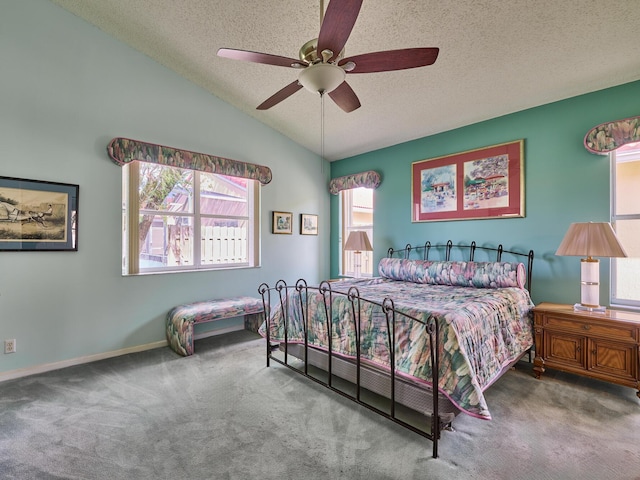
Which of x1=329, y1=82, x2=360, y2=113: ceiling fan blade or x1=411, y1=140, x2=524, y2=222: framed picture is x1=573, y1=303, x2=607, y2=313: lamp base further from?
x1=329, y1=82, x2=360, y2=113: ceiling fan blade

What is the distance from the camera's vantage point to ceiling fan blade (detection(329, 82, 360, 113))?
2233mm

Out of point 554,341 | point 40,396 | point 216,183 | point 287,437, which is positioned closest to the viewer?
point 287,437

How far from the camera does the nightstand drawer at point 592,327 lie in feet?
7.71

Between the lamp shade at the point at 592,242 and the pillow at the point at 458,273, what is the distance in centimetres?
48

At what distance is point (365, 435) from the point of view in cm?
196

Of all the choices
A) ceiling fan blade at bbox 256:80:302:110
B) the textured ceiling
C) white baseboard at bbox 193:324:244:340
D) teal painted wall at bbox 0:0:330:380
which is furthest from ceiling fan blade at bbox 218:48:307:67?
white baseboard at bbox 193:324:244:340

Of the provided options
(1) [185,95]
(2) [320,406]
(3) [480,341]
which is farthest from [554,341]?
(1) [185,95]

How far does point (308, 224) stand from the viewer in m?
5.20

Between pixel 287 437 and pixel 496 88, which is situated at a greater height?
pixel 496 88

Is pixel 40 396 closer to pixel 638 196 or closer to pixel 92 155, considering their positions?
pixel 92 155

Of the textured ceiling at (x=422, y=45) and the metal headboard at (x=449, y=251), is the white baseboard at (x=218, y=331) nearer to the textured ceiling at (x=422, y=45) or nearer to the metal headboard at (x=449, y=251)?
the metal headboard at (x=449, y=251)

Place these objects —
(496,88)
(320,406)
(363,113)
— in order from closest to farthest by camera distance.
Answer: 1. (320,406)
2. (496,88)
3. (363,113)

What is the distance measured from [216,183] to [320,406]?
3217mm

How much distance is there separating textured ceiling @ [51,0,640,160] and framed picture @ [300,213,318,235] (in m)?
1.71
